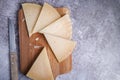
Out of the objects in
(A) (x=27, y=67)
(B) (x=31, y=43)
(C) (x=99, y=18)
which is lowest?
(A) (x=27, y=67)

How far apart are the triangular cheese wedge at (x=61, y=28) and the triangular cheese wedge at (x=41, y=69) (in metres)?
0.13

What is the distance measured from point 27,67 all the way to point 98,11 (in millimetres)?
621

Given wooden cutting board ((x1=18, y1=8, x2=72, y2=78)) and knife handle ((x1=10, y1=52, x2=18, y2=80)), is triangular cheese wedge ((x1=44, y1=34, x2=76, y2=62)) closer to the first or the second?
wooden cutting board ((x1=18, y1=8, x2=72, y2=78))

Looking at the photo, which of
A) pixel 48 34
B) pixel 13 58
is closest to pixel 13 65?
pixel 13 58

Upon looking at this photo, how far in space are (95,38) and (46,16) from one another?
15.8 inches

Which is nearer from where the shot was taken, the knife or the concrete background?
the knife

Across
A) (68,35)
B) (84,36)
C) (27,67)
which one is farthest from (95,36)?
(27,67)

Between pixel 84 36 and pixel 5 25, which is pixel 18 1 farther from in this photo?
pixel 84 36

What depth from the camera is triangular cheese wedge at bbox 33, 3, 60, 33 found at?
1503 millimetres

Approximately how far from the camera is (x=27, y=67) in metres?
1.54

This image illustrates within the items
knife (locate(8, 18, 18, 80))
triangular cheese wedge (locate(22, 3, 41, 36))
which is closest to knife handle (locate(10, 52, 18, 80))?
knife (locate(8, 18, 18, 80))

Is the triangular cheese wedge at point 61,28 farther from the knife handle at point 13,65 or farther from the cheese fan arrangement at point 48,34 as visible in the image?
the knife handle at point 13,65

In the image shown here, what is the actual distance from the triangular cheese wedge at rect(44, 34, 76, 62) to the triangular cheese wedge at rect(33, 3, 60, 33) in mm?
82

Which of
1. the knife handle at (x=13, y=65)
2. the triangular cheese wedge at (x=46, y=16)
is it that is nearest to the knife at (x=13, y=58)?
the knife handle at (x=13, y=65)
